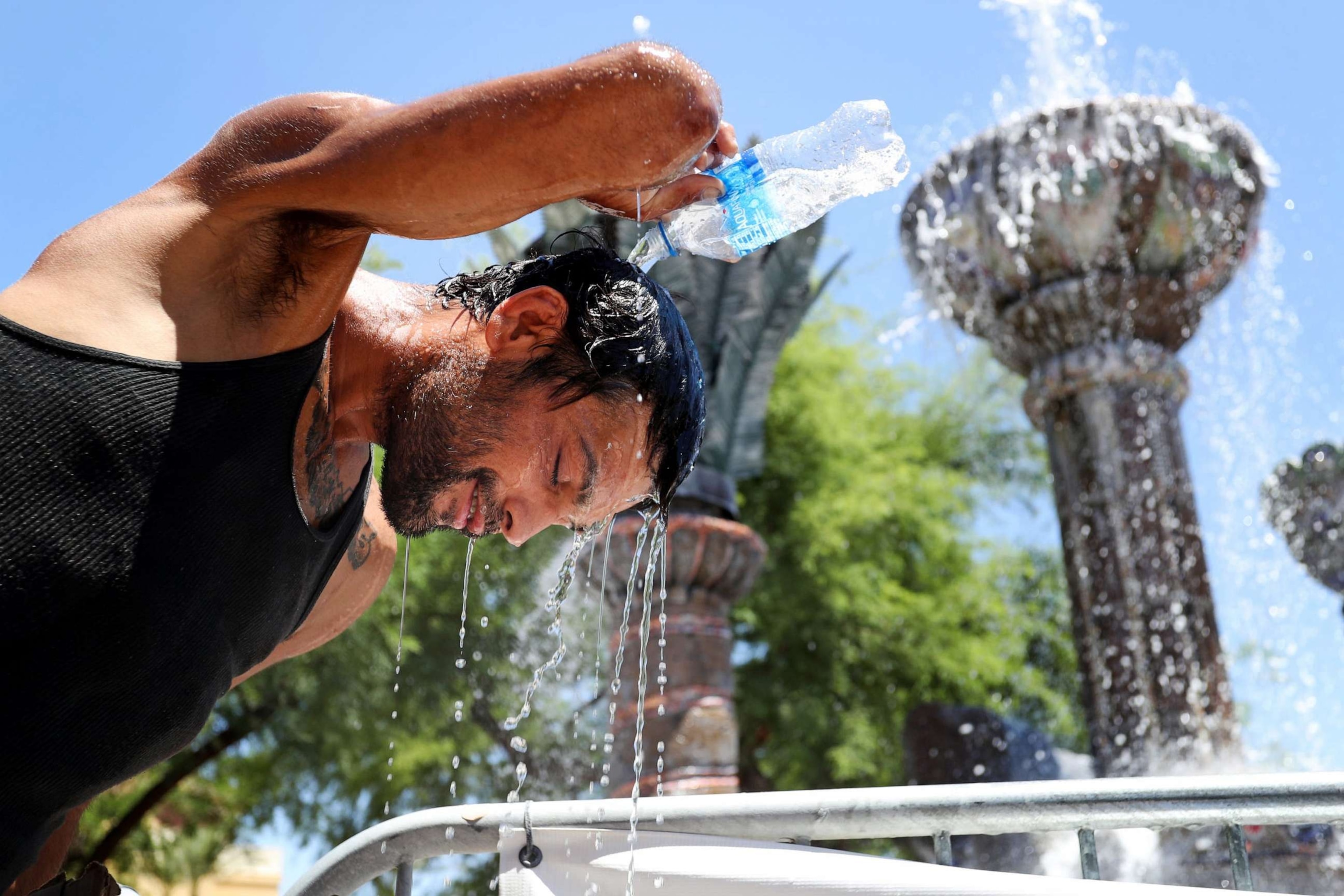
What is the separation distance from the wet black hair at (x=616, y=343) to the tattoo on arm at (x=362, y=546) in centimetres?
51

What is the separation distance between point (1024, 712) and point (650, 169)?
12.7 m

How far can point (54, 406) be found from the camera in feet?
5.19

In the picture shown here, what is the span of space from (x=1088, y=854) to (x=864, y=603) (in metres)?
10.7

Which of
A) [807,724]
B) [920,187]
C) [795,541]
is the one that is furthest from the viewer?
[795,541]

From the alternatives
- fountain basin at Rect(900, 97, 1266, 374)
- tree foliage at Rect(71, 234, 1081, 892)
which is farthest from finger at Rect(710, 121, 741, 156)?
tree foliage at Rect(71, 234, 1081, 892)

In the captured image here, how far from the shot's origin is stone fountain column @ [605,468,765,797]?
627cm

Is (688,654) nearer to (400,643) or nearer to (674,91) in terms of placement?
(400,643)

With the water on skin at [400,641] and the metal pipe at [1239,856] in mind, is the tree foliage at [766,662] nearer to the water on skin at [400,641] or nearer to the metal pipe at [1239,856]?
the water on skin at [400,641]

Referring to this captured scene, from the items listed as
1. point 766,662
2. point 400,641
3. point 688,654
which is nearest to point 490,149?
point 400,641

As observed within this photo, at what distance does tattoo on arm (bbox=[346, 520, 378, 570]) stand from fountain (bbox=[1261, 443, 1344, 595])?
6421mm

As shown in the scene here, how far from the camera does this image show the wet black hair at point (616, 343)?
2010 mm

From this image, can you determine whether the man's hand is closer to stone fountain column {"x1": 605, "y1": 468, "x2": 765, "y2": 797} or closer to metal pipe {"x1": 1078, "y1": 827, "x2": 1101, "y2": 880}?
metal pipe {"x1": 1078, "y1": 827, "x2": 1101, "y2": 880}

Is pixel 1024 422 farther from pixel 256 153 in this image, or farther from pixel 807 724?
pixel 256 153

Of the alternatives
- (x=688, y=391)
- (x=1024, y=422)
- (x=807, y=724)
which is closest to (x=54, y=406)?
(x=688, y=391)
